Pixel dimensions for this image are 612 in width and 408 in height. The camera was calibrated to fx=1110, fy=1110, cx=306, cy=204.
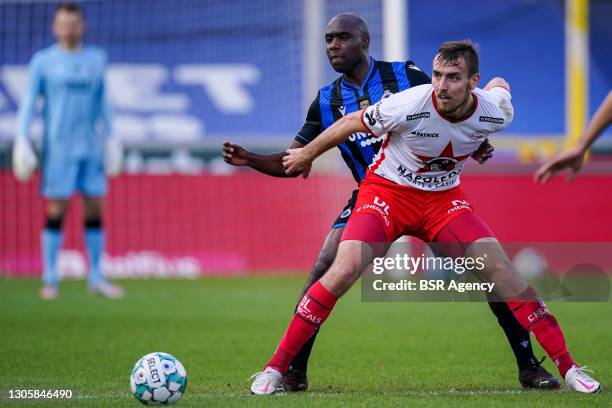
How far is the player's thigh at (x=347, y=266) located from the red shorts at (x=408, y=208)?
175 millimetres

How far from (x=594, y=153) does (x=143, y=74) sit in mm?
10305

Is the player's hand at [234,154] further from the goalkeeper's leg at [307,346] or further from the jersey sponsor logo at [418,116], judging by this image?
the jersey sponsor logo at [418,116]

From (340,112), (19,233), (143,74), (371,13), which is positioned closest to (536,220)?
(371,13)

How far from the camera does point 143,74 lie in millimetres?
24297

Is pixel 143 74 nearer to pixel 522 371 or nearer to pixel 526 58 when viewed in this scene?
pixel 526 58

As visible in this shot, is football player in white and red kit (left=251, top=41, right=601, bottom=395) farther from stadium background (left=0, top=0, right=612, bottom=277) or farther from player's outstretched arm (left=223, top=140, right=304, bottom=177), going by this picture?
stadium background (left=0, top=0, right=612, bottom=277)

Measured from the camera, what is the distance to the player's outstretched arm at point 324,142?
6.30 m

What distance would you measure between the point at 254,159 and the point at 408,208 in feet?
3.36

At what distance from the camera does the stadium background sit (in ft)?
52.8

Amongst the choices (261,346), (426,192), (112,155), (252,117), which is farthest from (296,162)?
(252,117)

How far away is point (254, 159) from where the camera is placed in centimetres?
687

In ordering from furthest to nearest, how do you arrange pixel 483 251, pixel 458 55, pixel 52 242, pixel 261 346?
1. pixel 52 242
2. pixel 261 346
3. pixel 483 251
4. pixel 458 55

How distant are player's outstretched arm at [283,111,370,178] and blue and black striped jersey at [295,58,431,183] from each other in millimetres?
556

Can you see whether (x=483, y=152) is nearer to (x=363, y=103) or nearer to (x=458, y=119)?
(x=458, y=119)
